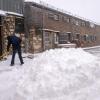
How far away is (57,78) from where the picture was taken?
30.7ft

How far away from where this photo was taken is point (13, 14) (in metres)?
25.1

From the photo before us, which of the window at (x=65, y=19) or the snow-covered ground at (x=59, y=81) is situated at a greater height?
the window at (x=65, y=19)

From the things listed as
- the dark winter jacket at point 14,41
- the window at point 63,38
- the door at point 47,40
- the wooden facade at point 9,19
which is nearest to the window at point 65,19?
the window at point 63,38

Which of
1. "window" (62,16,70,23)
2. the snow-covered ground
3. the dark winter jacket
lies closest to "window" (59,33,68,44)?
"window" (62,16,70,23)

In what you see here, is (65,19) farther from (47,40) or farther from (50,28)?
(47,40)

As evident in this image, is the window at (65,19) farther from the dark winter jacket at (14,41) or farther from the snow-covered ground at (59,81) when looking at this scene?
the snow-covered ground at (59,81)

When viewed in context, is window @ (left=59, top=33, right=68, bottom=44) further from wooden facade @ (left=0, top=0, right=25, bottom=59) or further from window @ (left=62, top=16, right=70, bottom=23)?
wooden facade @ (left=0, top=0, right=25, bottom=59)

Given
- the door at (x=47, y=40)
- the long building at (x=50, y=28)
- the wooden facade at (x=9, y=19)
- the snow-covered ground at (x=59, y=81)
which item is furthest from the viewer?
the door at (x=47, y=40)

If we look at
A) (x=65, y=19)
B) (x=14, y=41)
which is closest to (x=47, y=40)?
(x=65, y=19)

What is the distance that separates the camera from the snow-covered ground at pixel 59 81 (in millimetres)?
8758

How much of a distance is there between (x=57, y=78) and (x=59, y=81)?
0.70 feet

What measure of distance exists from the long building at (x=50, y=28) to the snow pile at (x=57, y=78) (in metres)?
16.9

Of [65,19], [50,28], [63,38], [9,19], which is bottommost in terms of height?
[63,38]

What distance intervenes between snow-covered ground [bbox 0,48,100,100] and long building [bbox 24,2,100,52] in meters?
16.7
